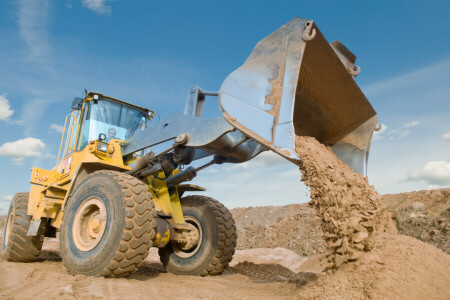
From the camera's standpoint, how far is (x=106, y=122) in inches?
227

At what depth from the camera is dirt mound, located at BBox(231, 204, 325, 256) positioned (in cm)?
1135

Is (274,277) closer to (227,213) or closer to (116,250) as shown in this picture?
(227,213)

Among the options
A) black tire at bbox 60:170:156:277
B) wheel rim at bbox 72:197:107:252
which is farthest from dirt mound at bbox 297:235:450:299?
wheel rim at bbox 72:197:107:252

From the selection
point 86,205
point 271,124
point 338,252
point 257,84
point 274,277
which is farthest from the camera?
point 274,277

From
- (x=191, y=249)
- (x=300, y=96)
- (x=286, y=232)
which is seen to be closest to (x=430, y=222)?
(x=286, y=232)

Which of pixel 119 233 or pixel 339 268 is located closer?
pixel 339 268

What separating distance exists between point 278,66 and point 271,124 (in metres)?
0.69

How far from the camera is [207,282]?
4.50m

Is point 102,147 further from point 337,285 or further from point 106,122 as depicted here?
point 337,285

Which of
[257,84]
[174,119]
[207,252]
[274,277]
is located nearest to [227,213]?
[207,252]

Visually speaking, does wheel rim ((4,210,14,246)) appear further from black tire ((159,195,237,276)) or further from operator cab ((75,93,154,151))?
black tire ((159,195,237,276))

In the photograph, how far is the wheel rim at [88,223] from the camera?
4.15 meters

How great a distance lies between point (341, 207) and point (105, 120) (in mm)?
4094

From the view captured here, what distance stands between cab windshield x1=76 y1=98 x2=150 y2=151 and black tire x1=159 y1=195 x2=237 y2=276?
1656mm
